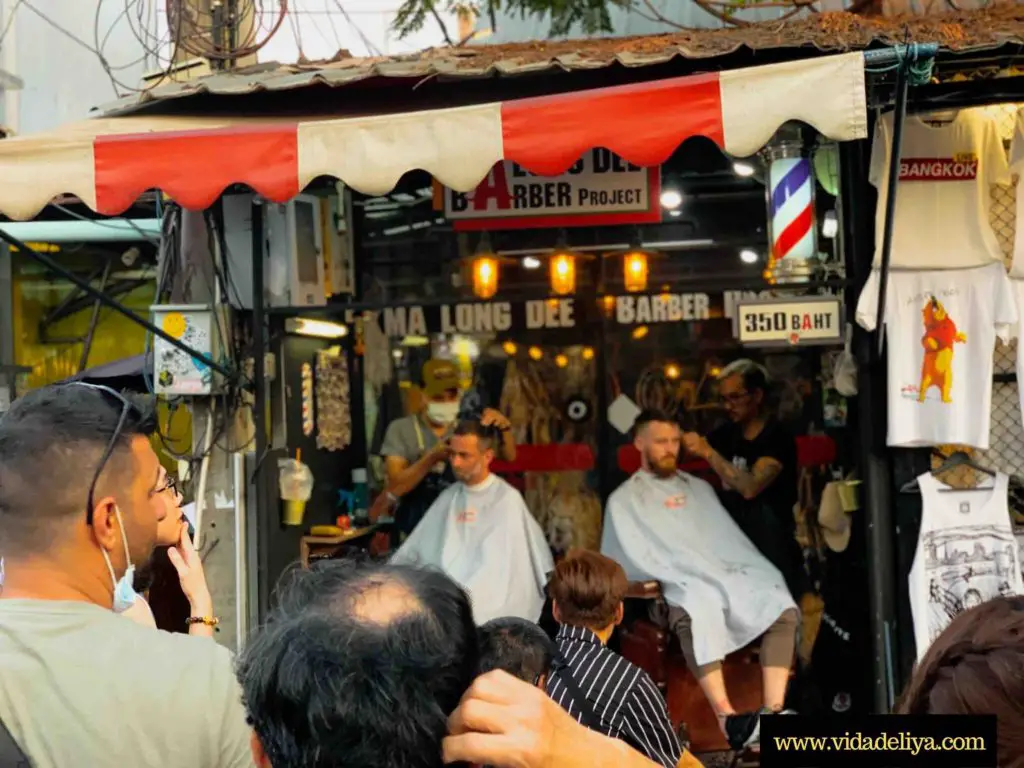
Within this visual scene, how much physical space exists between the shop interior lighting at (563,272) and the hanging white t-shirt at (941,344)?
2.38 meters

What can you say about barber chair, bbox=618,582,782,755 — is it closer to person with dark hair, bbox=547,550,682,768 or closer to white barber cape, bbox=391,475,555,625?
white barber cape, bbox=391,475,555,625

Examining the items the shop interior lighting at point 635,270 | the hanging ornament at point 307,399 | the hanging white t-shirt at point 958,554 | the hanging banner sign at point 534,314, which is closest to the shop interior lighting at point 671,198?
the shop interior lighting at point 635,270

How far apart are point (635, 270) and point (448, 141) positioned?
308cm

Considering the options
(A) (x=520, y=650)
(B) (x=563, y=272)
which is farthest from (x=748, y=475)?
(A) (x=520, y=650)

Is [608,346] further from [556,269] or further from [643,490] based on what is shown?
[643,490]

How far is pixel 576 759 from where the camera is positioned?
1.45 metres

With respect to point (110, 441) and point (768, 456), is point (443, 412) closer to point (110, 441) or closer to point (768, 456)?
point (768, 456)

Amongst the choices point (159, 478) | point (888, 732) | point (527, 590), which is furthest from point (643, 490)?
point (888, 732)

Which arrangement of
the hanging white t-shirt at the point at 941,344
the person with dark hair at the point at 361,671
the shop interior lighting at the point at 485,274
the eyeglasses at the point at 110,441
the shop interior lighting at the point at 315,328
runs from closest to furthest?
the person with dark hair at the point at 361,671 → the eyeglasses at the point at 110,441 → the hanging white t-shirt at the point at 941,344 → the shop interior lighting at the point at 315,328 → the shop interior lighting at the point at 485,274

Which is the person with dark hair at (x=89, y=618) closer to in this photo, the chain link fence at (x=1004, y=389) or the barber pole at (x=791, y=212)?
the barber pole at (x=791, y=212)

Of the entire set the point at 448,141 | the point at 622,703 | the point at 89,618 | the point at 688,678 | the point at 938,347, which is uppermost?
the point at 448,141

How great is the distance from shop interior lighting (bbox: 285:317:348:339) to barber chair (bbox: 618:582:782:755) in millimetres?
2446

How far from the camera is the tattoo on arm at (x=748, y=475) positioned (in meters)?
6.24

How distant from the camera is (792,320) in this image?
512 centimetres
